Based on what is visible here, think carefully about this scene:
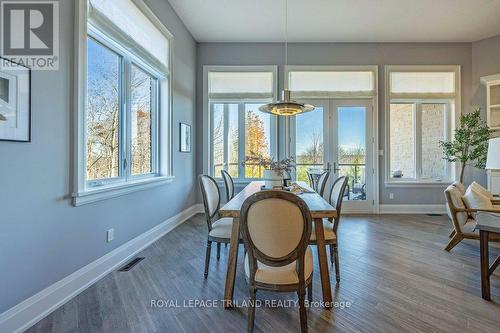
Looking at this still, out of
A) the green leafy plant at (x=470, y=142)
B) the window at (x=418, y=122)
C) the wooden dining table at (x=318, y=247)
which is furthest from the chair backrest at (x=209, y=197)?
the green leafy plant at (x=470, y=142)

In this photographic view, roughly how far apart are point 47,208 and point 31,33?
127 centimetres

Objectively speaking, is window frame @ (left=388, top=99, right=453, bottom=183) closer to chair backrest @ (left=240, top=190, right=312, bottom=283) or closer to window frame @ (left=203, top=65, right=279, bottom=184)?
window frame @ (left=203, top=65, right=279, bottom=184)

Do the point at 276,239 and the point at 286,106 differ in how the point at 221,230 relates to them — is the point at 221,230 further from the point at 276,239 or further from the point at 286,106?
the point at 286,106

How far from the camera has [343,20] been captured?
4.49 m

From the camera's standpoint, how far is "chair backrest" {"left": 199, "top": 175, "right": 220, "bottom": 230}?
2.54m

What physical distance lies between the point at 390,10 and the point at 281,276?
4.58m

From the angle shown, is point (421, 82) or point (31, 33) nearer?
point (31, 33)

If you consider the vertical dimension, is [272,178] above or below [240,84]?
below

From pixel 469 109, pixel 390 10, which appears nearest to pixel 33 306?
pixel 390 10

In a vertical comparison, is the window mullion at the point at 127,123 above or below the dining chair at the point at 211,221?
above

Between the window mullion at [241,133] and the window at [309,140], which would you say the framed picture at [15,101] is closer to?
the window mullion at [241,133]

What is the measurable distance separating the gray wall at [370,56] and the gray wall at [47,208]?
343 centimetres

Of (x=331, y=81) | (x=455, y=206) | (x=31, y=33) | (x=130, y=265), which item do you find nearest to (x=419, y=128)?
(x=331, y=81)

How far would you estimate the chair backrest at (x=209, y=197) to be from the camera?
8.32 feet
